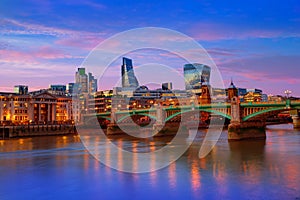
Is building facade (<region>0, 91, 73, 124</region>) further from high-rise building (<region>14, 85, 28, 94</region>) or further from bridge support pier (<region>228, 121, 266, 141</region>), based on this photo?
bridge support pier (<region>228, 121, 266, 141</region>)

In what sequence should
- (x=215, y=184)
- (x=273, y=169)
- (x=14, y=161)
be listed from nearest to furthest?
(x=215, y=184) → (x=273, y=169) → (x=14, y=161)

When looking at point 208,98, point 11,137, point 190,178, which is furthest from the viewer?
point 208,98

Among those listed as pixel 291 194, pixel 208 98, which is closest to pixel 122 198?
pixel 291 194

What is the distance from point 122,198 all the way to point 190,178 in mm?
6777

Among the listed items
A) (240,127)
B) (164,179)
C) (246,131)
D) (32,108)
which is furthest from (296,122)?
(164,179)

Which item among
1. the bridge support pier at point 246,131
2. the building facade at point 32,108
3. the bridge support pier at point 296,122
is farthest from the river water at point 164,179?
the bridge support pier at point 296,122

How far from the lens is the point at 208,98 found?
17025 cm

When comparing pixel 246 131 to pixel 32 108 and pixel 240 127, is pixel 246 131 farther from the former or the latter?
pixel 32 108

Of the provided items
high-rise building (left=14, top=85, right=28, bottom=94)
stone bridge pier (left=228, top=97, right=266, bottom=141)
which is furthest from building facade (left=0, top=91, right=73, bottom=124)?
stone bridge pier (left=228, top=97, right=266, bottom=141)

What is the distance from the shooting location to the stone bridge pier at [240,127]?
52.7m

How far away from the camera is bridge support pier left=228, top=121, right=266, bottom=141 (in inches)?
2068

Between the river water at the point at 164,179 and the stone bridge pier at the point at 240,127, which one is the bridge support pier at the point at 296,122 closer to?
the stone bridge pier at the point at 240,127

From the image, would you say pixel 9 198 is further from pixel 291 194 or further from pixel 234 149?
pixel 234 149

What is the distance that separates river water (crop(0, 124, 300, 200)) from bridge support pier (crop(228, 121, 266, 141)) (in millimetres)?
13957
